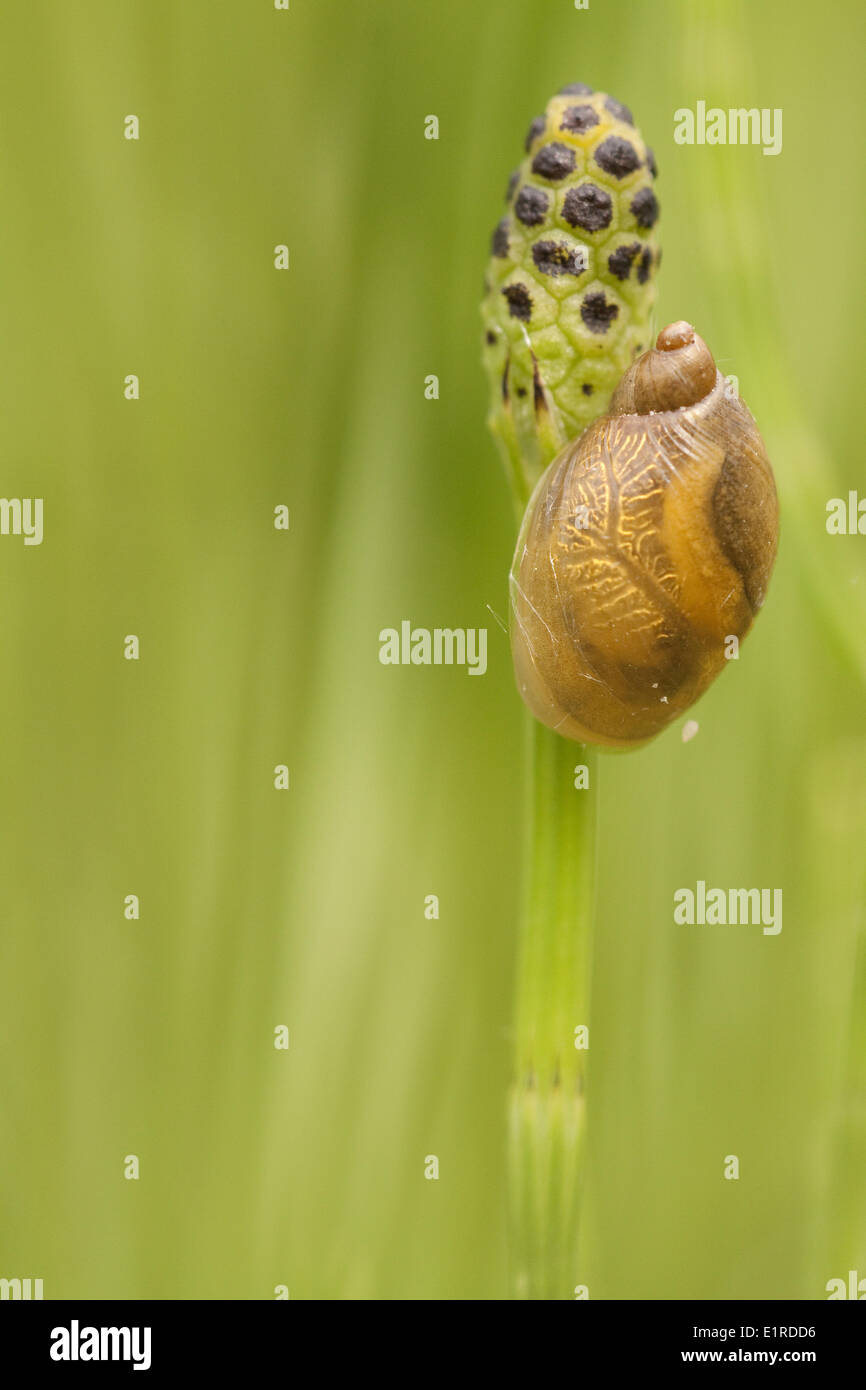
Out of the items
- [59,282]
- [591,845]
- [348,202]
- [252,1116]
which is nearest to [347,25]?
[348,202]

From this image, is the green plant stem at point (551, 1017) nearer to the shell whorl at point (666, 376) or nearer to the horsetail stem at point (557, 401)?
the horsetail stem at point (557, 401)

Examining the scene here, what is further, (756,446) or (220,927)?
(220,927)

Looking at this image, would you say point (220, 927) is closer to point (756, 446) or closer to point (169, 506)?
point (169, 506)

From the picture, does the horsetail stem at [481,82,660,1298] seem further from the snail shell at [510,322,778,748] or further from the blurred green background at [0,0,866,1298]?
the blurred green background at [0,0,866,1298]

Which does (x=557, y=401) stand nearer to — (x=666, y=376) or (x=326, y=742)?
(x=666, y=376)

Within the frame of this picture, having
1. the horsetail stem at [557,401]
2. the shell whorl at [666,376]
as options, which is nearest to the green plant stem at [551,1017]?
the horsetail stem at [557,401]

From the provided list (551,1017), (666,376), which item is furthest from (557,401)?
(551,1017)

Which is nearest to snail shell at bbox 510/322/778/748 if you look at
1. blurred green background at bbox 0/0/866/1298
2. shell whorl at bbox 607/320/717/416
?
shell whorl at bbox 607/320/717/416
